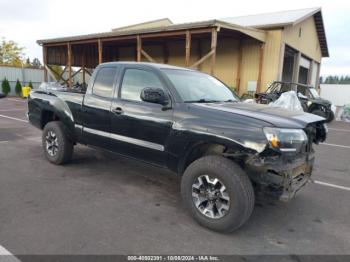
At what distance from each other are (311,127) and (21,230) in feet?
11.3

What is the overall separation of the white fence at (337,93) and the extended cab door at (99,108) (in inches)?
1111

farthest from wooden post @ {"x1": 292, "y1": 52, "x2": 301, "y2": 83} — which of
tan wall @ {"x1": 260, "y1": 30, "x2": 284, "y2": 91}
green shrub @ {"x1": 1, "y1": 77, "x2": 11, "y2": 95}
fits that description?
green shrub @ {"x1": 1, "y1": 77, "x2": 11, "y2": 95}

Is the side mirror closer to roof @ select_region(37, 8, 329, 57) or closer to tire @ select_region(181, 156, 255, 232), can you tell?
tire @ select_region(181, 156, 255, 232)

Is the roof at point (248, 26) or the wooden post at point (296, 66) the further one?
the wooden post at point (296, 66)

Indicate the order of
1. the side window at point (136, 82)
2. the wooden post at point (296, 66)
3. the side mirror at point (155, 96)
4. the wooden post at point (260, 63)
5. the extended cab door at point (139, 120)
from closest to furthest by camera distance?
the side mirror at point (155, 96), the extended cab door at point (139, 120), the side window at point (136, 82), the wooden post at point (260, 63), the wooden post at point (296, 66)

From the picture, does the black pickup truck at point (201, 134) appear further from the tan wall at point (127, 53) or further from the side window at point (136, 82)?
the tan wall at point (127, 53)

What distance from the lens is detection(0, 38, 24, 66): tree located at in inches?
1912

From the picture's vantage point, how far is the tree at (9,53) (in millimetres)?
48562

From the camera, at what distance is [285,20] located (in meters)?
16.1

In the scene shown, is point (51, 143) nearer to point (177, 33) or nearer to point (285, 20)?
point (177, 33)

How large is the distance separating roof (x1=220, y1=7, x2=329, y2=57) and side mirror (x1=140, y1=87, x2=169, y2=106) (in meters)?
13.6

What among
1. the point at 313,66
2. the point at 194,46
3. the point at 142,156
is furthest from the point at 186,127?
the point at 313,66

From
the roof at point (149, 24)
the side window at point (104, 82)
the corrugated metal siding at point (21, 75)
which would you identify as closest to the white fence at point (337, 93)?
the roof at point (149, 24)

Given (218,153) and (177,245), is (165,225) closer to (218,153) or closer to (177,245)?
(177,245)
